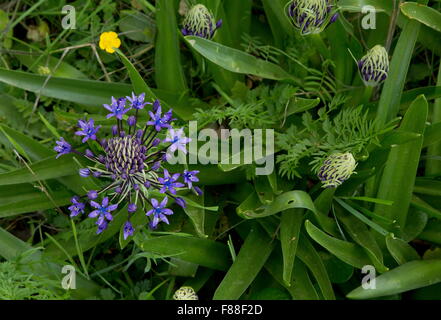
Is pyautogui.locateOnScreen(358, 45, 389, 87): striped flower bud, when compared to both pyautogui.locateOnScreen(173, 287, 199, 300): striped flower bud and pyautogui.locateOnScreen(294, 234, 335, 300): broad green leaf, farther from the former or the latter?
pyautogui.locateOnScreen(173, 287, 199, 300): striped flower bud

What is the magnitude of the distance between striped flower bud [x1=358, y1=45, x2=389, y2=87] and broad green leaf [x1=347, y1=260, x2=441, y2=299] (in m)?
0.52

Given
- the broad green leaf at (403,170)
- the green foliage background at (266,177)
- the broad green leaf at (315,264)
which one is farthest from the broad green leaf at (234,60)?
the broad green leaf at (315,264)

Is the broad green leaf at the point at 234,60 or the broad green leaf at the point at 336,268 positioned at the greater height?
the broad green leaf at the point at 234,60

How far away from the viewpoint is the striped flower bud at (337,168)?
1388 mm

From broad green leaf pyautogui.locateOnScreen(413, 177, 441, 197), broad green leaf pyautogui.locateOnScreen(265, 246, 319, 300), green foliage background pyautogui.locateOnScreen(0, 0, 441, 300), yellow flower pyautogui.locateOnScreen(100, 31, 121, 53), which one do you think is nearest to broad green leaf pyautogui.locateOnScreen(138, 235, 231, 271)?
green foliage background pyautogui.locateOnScreen(0, 0, 441, 300)

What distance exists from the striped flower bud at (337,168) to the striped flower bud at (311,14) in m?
0.38

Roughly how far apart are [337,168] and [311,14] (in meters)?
0.42

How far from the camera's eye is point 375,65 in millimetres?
1521

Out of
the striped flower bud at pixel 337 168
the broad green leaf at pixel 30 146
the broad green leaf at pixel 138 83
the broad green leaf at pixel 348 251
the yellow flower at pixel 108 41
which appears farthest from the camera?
the yellow flower at pixel 108 41

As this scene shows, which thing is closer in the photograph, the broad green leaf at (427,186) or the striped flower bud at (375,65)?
the striped flower bud at (375,65)

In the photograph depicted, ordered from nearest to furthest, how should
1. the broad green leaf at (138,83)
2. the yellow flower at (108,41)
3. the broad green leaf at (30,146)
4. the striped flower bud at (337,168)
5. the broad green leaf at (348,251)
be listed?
the striped flower bud at (337,168) < the broad green leaf at (348,251) < the broad green leaf at (138,83) < the broad green leaf at (30,146) < the yellow flower at (108,41)

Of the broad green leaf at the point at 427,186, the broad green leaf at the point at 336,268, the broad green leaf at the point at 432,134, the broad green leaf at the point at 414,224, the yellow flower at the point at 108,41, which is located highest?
the yellow flower at the point at 108,41

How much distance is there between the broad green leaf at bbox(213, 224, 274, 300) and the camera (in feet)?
5.14

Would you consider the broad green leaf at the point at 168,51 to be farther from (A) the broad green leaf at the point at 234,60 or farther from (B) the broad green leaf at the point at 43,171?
(B) the broad green leaf at the point at 43,171
